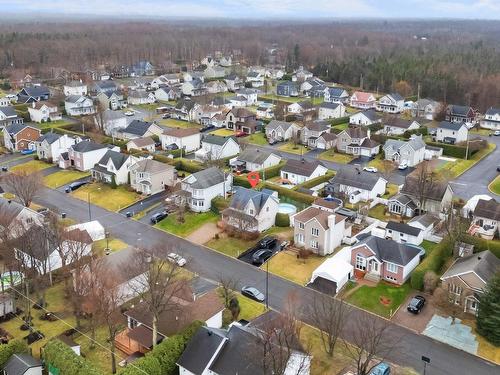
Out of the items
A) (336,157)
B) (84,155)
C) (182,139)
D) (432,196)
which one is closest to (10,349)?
(84,155)

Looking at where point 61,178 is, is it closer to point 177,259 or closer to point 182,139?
point 182,139

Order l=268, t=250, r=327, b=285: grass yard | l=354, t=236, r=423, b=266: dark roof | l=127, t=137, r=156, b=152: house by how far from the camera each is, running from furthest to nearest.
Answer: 1. l=127, t=137, r=156, b=152: house
2. l=268, t=250, r=327, b=285: grass yard
3. l=354, t=236, r=423, b=266: dark roof

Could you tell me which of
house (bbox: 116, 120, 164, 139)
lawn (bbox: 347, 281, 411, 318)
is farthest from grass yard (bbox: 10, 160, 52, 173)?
lawn (bbox: 347, 281, 411, 318)

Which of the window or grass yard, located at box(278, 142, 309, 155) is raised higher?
the window

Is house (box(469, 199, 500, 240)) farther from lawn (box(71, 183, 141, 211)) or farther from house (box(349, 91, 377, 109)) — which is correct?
house (box(349, 91, 377, 109))

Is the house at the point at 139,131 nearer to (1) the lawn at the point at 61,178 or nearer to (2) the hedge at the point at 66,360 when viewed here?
(1) the lawn at the point at 61,178

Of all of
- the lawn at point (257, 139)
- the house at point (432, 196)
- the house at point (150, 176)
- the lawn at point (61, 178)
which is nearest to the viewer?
the house at point (432, 196)

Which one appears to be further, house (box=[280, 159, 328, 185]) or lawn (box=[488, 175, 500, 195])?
house (box=[280, 159, 328, 185])

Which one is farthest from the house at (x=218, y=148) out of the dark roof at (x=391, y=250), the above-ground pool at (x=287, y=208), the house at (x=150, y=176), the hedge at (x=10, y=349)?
the hedge at (x=10, y=349)

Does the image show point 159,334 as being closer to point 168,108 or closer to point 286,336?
point 286,336
